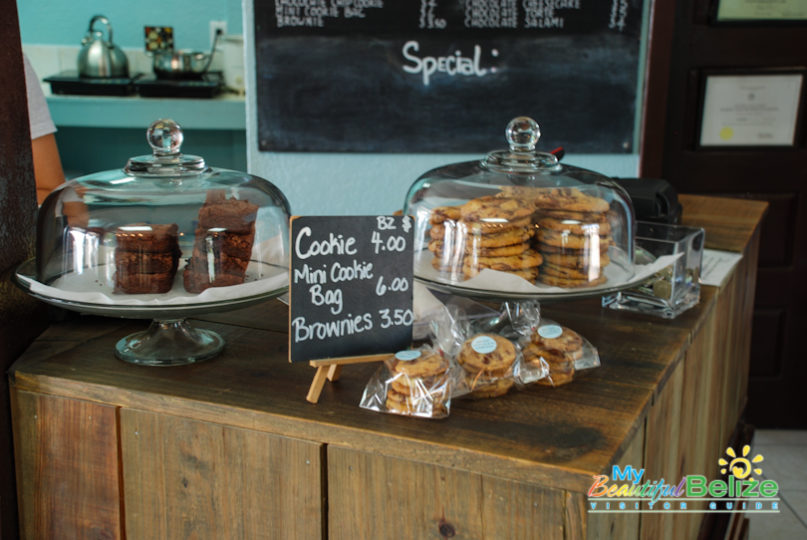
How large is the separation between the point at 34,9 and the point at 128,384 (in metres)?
4.00

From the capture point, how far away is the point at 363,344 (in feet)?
3.32

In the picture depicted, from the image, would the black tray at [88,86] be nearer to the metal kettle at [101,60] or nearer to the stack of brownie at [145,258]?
the metal kettle at [101,60]

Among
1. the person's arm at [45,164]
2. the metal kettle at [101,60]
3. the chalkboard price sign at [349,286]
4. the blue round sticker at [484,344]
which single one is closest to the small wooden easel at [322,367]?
the chalkboard price sign at [349,286]

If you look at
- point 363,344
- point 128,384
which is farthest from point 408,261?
point 128,384

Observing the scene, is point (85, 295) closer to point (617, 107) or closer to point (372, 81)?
point (372, 81)

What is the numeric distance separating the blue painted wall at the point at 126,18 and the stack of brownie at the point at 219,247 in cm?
348

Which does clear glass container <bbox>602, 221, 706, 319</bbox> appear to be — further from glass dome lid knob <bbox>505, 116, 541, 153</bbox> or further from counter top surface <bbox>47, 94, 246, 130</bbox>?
counter top surface <bbox>47, 94, 246, 130</bbox>

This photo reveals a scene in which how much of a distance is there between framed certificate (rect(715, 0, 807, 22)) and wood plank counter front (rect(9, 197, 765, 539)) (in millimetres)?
1943

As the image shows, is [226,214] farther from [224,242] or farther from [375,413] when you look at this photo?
[375,413]

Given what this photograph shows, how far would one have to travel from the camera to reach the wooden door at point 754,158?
2.83m

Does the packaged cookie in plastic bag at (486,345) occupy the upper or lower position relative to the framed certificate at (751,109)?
lower

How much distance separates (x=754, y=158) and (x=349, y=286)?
241 centimetres

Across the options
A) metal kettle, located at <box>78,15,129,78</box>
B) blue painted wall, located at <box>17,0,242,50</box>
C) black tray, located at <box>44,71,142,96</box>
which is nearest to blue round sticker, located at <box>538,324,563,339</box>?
black tray, located at <box>44,71,142,96</box>

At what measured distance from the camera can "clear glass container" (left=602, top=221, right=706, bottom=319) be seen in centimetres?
131
